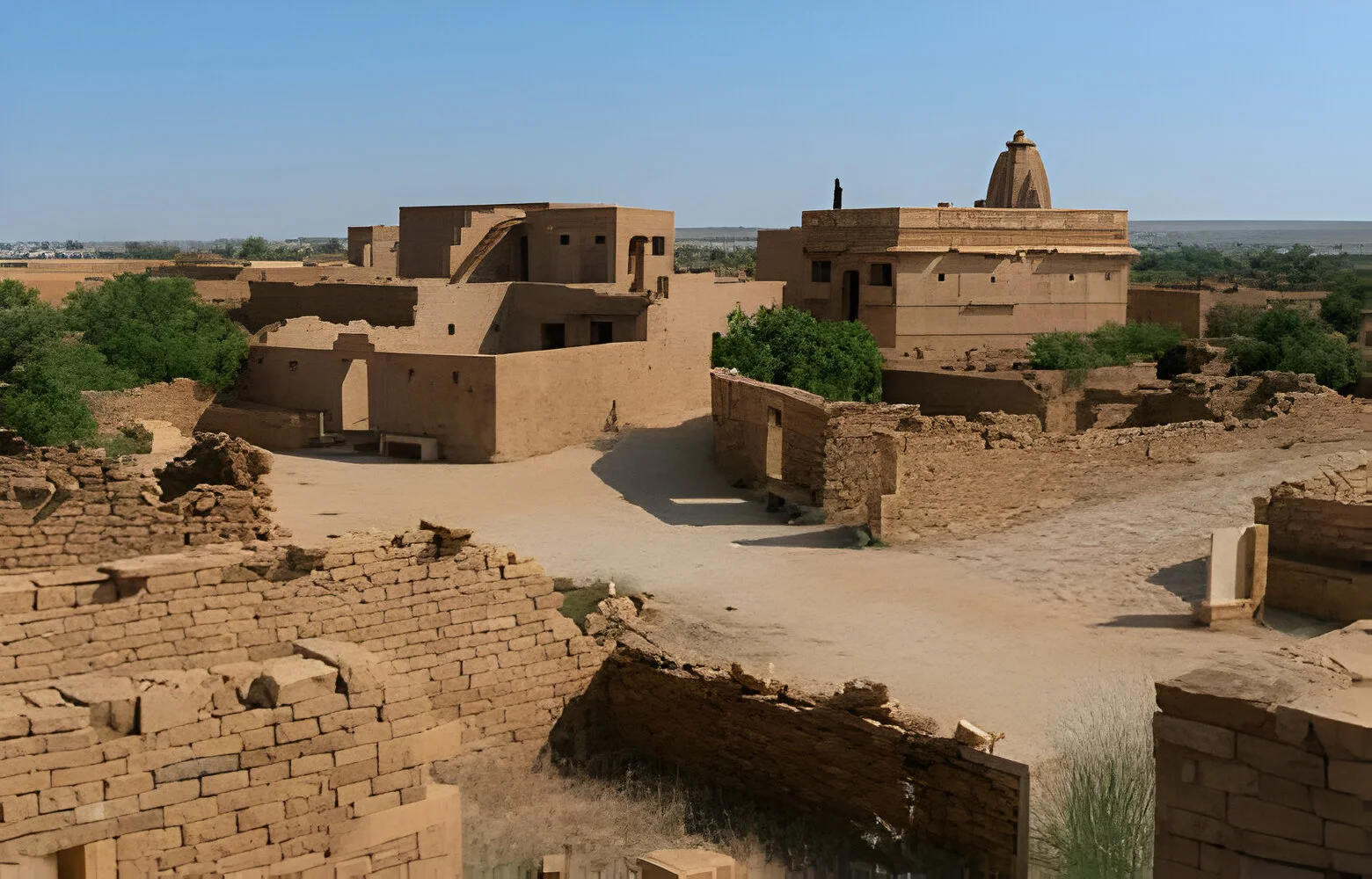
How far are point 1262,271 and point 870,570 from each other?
74.9 m

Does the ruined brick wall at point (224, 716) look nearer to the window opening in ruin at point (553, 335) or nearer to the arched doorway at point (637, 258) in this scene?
the window opening in ruin at point (553, 335)

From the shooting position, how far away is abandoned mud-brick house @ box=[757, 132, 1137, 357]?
1116 inches

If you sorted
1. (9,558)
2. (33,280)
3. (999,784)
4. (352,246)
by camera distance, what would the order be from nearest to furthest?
1. (999,784)
2. (9,558)
3. (352,246)
4. (33,280)

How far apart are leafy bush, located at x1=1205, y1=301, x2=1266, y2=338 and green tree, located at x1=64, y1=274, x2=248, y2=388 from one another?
68.0ft

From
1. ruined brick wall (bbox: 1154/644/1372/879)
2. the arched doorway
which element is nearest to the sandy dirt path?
ruined brick wall (bbox: 1154/644/1372/879)

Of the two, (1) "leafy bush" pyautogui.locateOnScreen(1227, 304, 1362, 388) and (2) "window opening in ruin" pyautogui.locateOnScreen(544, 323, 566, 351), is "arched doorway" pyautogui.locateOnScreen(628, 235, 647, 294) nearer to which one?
(2) "window opening in ruin" pyautogui.locateOnScreen(544, 323, 566, 351)

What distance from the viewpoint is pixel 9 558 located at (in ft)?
32.6

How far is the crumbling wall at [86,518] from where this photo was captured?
1003 cm

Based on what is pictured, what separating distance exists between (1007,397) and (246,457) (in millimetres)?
12616

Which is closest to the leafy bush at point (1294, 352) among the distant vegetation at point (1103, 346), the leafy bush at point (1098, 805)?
the distant vegetation at point (1103, 346)

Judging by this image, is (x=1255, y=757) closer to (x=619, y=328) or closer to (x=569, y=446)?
(x=569, y=446)

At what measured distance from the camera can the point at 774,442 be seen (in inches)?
738

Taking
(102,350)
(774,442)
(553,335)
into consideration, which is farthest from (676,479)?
(102,350)

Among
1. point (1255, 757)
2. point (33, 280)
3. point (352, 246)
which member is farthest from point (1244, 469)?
point (33, 280)
